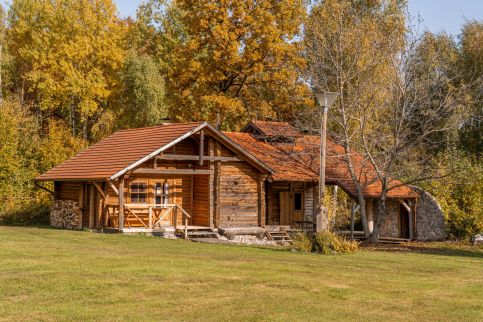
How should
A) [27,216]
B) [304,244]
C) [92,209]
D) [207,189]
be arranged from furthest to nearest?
[27,216], [207,189], [92,209], [304,244]

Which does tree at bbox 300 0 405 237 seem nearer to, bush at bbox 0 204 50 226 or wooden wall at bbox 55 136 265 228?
wooden wall at bbox 55 136 265 228

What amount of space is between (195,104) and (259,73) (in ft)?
15.3

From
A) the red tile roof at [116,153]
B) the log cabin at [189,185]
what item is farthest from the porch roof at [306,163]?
the red tile roof at [116,153]

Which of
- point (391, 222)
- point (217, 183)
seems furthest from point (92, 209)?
point (391, 222)

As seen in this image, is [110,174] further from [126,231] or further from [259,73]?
[259,73]

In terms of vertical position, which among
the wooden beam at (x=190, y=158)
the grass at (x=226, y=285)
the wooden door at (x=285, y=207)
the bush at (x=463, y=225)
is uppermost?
the wooden beam at (x=190, y=158)

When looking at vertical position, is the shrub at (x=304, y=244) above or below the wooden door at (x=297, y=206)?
below

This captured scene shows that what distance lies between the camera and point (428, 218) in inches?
1502

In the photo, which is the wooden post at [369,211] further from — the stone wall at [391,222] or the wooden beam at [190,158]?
the wooden beam at [190,158]

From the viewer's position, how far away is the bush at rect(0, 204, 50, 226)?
37.4 m

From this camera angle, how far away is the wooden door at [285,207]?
1468 inches

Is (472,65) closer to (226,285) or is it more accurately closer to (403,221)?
(403,221)

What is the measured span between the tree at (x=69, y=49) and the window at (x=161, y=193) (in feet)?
54.2

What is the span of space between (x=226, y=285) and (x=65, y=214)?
19350 mm
